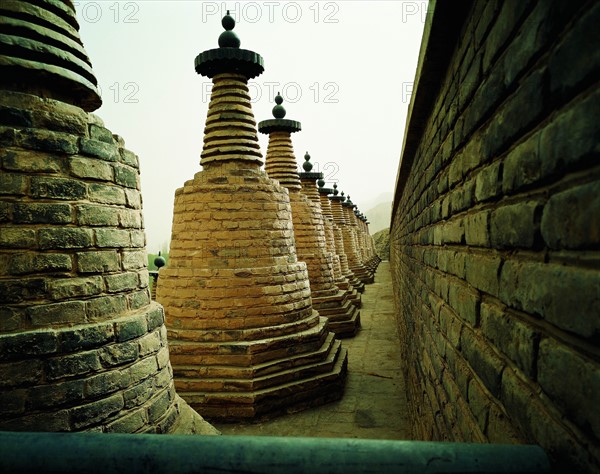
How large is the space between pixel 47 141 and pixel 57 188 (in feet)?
0.92

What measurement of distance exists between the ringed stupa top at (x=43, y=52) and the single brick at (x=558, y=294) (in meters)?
2.79

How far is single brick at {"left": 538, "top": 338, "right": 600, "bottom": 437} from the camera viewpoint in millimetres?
737

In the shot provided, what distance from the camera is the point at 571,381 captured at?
0.81 metres

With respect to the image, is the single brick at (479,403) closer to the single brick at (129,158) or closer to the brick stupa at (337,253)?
the single brick at (129,158)

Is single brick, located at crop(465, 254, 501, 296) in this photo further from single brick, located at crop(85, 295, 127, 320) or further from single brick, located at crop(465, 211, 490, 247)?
single brick, located at crop(85, 295, 127, 320)

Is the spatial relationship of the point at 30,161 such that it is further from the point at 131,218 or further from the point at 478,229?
the point at 478,229

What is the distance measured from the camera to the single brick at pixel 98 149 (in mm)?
2594

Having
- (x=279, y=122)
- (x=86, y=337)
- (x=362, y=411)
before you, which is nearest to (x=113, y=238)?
(x=86, y=337)

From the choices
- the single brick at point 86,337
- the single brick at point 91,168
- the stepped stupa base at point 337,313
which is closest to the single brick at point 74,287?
the single brick at point 86,337

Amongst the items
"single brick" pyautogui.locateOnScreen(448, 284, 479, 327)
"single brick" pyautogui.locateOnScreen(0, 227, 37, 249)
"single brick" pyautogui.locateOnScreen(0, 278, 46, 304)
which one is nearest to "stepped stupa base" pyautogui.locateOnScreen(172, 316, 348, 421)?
"single brick" pyautogui.locateOnScreen(0, 278, 46, 304)

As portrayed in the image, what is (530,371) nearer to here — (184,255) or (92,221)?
(92,221)

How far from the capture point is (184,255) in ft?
20.8

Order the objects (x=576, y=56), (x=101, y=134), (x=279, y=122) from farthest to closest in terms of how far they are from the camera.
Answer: (x=279, y=122), (x=101, y=134), (x=576, y=56)

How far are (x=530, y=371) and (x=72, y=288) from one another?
2.42m
